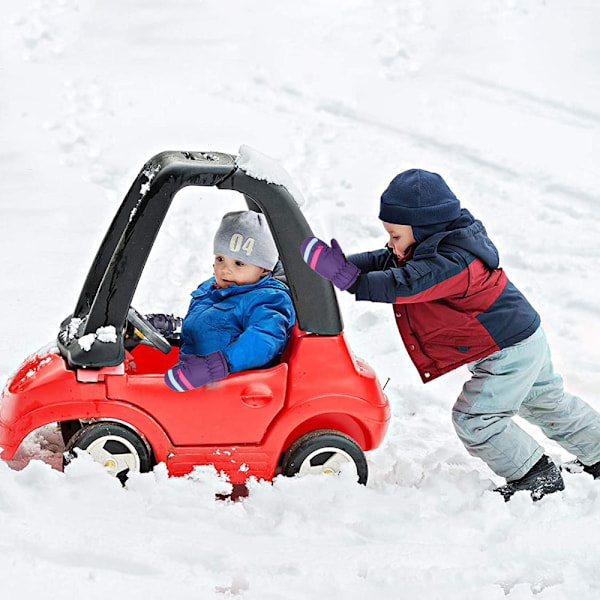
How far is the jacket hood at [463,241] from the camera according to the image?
2580mm

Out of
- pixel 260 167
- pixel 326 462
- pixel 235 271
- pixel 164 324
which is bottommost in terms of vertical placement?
pixel 326 462

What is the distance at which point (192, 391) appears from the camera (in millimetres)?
2535

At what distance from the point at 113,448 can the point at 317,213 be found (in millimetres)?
3294

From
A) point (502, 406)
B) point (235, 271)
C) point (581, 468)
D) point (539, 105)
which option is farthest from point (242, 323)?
point (539, 105)

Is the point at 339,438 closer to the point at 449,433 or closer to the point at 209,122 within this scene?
the point at 449,433

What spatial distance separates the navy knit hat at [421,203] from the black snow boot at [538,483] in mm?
872

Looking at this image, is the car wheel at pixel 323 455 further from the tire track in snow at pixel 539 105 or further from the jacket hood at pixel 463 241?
the tire track in snow at pixel 539 105

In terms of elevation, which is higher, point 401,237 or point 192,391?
point 401,237

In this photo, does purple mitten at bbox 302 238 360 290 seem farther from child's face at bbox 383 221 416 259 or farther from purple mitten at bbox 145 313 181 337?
purple mitten at bbox 145 313 181 337

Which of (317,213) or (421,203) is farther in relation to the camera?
(317,213)

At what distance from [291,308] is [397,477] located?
689mm

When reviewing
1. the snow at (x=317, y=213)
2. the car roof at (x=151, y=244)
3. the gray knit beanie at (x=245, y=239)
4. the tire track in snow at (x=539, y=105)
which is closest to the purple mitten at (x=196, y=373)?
the car roof at (x=151, y=244)

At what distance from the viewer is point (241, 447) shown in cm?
261

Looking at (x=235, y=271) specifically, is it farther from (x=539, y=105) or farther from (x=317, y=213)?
(x=539, y=105)
